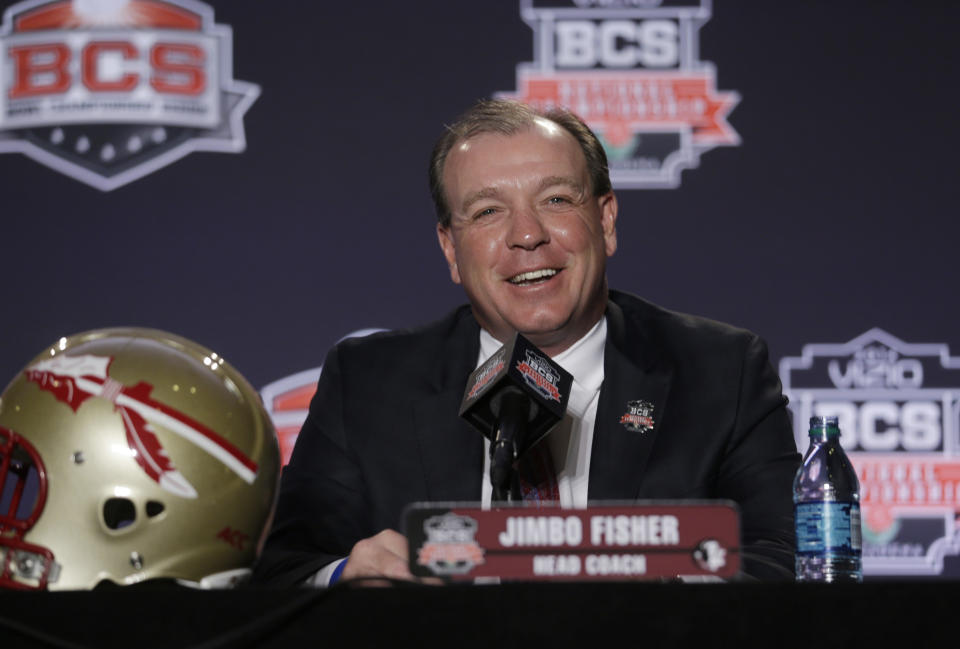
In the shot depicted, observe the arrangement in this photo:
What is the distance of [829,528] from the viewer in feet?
4.72

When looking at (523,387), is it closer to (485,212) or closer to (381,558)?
(381,558)

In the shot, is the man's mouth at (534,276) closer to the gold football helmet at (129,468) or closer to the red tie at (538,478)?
the red tie at (538,478)

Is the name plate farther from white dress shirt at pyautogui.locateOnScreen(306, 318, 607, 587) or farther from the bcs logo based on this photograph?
the bcs logo

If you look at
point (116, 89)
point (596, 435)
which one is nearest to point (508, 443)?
point (596, 435)

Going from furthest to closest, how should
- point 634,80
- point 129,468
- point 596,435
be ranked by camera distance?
1. point 634,80
2. point 596,435
3. point 129,468

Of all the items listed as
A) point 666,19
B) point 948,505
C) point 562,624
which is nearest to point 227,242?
point 666,19

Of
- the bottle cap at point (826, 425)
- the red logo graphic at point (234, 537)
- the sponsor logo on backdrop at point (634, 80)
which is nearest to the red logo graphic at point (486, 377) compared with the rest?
the red logo graphic at point (234, 537)

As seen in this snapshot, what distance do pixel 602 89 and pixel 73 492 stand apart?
2.68m

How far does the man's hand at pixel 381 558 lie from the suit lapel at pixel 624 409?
73cm

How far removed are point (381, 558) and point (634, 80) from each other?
8.50ft

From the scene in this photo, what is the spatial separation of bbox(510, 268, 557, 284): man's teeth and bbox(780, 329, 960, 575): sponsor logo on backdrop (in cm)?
157

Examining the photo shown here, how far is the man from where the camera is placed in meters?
2.13

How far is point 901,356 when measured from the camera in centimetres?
356

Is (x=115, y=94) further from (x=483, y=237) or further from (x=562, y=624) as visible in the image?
(x=562, y=624)
